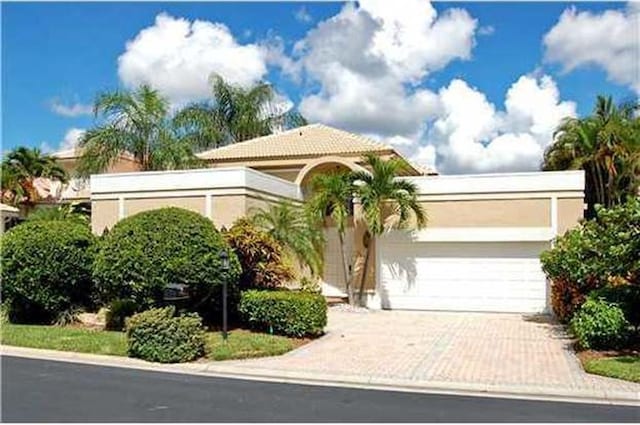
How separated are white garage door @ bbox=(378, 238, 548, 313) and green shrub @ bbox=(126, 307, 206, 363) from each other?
958 cm

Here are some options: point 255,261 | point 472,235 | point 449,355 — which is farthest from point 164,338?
point 472,235

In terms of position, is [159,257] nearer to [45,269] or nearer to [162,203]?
[45,269]

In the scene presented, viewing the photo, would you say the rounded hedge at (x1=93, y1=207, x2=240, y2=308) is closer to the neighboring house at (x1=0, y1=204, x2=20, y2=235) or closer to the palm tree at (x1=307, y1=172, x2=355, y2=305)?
the palm tree at (x1=307, y1=172, x2=355, y2=305)

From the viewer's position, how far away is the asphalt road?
838 cm

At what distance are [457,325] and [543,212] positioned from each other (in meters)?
4.80

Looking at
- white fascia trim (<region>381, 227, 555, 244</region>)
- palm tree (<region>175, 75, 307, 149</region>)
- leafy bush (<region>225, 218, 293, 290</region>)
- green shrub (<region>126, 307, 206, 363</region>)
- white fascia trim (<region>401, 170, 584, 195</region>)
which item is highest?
palm tree (<region>175, 75, 307, 149</region>)

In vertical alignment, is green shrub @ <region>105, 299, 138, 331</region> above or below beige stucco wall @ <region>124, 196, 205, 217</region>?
below

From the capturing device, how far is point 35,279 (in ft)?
54.1

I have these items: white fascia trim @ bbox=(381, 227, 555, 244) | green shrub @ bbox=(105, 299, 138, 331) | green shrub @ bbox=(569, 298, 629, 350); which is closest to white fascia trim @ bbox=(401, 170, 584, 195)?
white fascia trim @ bbox=(381, 227, 555, 244)

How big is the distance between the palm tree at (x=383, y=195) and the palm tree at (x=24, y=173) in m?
23.1

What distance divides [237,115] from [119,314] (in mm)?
27348

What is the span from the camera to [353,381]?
10.9 meters

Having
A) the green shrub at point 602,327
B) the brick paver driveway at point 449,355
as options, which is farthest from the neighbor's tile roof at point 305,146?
the green shrub at point 602,327

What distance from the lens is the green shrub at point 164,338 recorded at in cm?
1255
